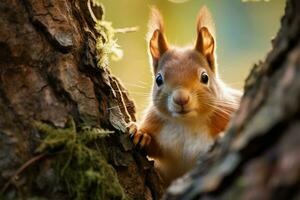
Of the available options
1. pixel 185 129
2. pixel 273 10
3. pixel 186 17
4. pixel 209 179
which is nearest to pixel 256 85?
pixel 209 179

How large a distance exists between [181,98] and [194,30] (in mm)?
2062

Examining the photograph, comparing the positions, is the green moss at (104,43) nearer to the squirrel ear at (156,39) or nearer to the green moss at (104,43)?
the green moss at (104,43)

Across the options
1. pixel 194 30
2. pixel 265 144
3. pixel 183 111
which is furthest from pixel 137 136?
pixel 194 30

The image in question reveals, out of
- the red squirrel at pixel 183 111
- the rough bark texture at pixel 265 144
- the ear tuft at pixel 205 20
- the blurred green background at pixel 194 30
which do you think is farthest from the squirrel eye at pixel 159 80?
the rough bark texture at pixel 265 144

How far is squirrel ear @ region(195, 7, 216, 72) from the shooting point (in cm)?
238

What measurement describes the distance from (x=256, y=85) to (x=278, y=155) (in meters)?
0.28

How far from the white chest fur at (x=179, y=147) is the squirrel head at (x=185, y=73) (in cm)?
7

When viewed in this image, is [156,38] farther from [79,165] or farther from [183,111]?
[79,165]

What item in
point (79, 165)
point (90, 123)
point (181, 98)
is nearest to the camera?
point (79, 165)

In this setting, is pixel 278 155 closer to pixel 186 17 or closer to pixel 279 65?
pixel 279 65

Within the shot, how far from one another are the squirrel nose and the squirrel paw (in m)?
0.19

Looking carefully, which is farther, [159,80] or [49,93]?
[159,80]

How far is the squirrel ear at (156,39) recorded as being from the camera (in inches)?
95.0

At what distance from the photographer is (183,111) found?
2119mm
